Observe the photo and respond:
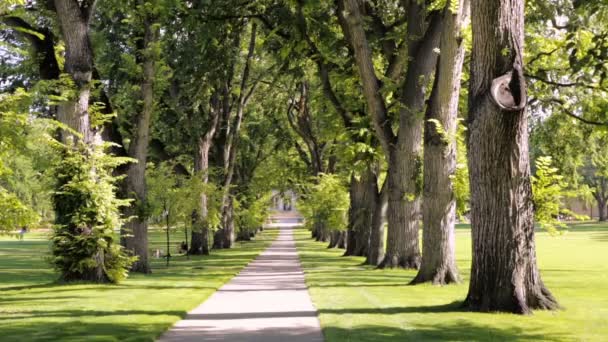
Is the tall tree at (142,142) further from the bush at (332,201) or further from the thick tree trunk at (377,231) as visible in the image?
the bush at (332,201)

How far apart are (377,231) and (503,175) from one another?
1667cm

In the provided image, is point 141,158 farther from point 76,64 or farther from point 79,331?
point 79,331

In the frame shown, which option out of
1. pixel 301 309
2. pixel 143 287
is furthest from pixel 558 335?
pixel 143 287

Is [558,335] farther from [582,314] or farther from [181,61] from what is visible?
[181,61]

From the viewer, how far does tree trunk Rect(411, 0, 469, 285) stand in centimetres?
1827

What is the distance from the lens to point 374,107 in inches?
806

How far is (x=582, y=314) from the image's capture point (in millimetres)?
12758

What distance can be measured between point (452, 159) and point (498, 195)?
236 inches

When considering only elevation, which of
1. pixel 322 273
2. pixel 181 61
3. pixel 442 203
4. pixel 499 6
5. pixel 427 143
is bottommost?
pixel 322 273

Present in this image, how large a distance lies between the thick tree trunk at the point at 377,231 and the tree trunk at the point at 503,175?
51.4 feet

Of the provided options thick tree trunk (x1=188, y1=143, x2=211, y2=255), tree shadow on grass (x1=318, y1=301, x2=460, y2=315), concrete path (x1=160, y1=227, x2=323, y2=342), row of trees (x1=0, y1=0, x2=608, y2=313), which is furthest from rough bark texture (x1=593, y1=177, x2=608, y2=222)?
tree shadow on grass (x1=318, y1=301, x2=460, y2=315)

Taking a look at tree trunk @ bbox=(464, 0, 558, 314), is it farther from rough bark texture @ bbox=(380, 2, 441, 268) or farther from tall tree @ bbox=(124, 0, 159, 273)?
tall tree @ bbox=(124, 0, 159, 273)

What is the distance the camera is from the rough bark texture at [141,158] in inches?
955

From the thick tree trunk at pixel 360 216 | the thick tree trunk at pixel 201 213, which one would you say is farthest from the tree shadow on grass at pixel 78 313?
the thick tree trunk at pixel 201 213
